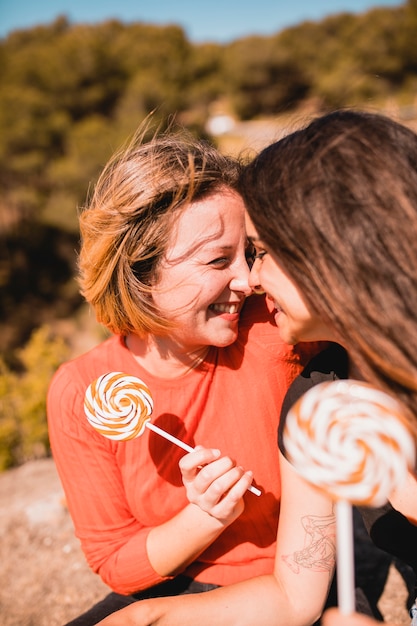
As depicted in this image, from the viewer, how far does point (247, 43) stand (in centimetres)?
2878

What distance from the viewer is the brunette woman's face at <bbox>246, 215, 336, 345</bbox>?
1.43 m

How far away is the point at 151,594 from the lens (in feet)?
6.80

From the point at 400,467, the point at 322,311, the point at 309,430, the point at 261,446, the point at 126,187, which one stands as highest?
the point at 126,187

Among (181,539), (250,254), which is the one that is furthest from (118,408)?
(250,254)

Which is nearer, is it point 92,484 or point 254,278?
point 254,278

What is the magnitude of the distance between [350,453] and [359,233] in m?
0.52

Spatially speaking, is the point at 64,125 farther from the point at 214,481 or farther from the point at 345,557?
the point at 345,557

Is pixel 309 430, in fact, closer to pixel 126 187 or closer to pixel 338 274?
pixel 338 274

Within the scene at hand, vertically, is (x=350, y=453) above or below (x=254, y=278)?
below

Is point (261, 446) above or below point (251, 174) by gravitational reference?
below

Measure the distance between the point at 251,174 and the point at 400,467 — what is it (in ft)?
2.77

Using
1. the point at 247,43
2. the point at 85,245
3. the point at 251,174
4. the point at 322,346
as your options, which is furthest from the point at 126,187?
the point at 247,43

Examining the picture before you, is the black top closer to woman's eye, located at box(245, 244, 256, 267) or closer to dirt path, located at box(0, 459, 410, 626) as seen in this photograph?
woman's eye, located at box(245, 244, 256, 267)

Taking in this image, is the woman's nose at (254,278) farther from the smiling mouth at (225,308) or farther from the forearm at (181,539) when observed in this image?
the forearm at (181,539)
